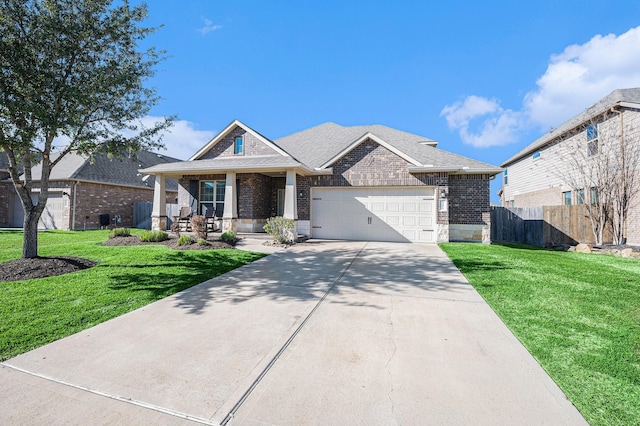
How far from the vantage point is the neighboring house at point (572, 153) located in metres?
11.5

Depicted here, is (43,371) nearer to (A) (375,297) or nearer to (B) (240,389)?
(B) (240,389)

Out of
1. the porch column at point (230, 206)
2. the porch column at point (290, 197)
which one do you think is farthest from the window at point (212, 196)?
the porch column at point (290, 197)

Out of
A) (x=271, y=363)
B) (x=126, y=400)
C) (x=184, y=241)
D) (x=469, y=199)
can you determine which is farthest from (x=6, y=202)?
(x=469, y=199)

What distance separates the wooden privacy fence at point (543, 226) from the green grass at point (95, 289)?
39.4 ft

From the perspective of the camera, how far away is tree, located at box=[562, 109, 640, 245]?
10969 millimetres

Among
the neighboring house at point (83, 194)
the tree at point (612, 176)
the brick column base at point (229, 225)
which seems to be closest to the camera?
the tree at point (612, 176)

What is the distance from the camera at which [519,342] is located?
3.29 m

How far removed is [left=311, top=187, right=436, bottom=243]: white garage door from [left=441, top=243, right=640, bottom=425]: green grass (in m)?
4.70

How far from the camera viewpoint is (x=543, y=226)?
1282cm

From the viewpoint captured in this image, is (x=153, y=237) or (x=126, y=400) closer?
(x=126, y=400)

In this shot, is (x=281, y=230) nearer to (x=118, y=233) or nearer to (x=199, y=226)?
(x=199, y=226)

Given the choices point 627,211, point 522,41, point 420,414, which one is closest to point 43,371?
point 420,414

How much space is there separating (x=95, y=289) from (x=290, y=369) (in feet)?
14.4

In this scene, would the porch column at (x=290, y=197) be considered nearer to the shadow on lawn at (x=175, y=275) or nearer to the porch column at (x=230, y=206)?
the porch column at (x=230, y=206)
